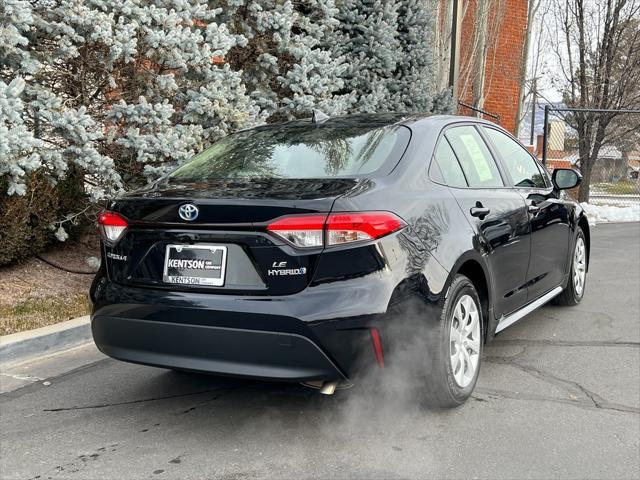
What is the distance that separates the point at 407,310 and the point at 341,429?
770mm

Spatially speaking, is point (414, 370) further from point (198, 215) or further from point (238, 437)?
point (198, 215)

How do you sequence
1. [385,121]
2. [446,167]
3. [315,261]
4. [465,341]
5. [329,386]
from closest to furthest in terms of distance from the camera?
[315,261]
[329,386]
[465,341]
[446,167]
[385,121]

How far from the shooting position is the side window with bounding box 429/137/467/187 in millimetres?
3553

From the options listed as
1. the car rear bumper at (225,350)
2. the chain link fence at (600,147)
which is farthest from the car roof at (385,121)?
the chain link fence at (600,147)

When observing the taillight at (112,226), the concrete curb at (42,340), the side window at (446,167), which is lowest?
the concrete curb at (42,340)

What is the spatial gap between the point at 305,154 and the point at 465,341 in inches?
54.2

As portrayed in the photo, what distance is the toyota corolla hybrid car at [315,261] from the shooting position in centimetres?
282

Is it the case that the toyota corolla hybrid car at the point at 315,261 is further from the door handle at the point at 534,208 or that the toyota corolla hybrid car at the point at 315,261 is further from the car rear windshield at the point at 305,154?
the door handle at the point at 534,208

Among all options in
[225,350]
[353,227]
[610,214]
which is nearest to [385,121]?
[353,227]

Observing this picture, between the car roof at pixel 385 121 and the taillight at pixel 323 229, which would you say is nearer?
the taillight at pixel 323 229

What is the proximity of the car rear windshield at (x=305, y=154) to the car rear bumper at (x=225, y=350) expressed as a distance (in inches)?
34.8

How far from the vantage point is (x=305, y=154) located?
3557 millimetres

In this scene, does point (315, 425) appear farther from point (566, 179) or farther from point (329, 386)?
point (566, 179)

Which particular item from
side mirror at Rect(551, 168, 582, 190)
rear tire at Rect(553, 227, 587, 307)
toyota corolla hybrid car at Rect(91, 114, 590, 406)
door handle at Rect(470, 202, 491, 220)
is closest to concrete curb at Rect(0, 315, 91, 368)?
toyota corolla hybrid car at Rect(91, 114, 590, 406)
